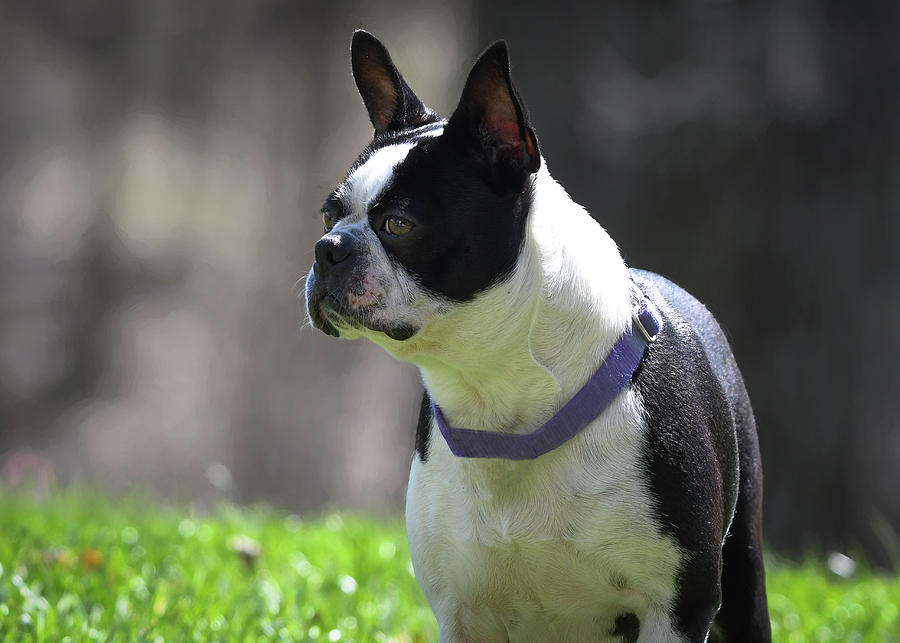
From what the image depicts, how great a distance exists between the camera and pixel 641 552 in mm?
2578

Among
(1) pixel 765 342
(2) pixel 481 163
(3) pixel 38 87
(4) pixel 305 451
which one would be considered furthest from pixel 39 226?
(2) pixel 481 163

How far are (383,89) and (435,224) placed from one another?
661 mm

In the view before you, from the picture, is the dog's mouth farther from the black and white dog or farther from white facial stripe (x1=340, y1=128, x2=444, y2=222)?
white facial stripe (x1=340, y1=128, x2=444, y2=222)

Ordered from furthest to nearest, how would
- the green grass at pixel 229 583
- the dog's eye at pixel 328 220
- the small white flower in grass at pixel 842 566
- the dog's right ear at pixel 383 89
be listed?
the small white flower in grass at pixel 842 566
the green grass at pixel 229 583
the dog's right ear at pixel 383 89
the dog's eye at pixel 328 220

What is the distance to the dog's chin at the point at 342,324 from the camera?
2613 mm

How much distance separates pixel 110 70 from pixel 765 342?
7.84m

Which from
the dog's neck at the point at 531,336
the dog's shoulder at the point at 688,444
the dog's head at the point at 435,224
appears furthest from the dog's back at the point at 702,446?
the dog's head at the point at 435,224

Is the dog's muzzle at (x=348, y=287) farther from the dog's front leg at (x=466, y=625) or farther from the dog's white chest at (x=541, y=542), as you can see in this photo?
the dog's front leg at (x=466, y=625)

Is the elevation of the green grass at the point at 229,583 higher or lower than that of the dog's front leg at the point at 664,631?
lower

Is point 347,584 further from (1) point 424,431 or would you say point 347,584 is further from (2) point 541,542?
(2) point 541,542

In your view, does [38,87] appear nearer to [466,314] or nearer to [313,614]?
[313,614]

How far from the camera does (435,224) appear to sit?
261cm

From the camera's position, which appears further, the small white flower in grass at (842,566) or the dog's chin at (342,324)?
the small white flower in grass at (842,566)

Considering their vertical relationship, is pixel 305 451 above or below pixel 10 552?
below
